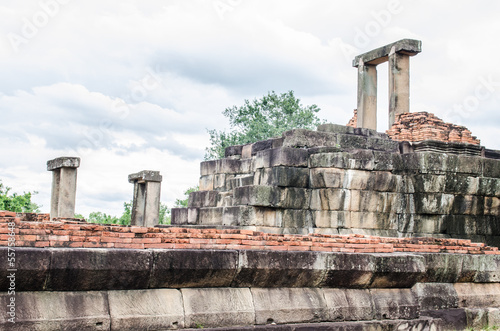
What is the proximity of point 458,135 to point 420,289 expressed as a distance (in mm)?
11611

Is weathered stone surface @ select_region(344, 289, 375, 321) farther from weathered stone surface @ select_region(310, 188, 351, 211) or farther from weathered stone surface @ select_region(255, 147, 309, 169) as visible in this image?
weathered stone surface @ select_region(255, 147, 309, 169)

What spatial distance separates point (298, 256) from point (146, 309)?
2051 millimetres

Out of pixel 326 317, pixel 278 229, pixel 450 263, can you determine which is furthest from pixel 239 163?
pixel 326 317

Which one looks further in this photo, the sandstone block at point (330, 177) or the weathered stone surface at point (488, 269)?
the sandstone block at point (330, 177)

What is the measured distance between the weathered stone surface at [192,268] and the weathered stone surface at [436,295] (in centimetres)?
333

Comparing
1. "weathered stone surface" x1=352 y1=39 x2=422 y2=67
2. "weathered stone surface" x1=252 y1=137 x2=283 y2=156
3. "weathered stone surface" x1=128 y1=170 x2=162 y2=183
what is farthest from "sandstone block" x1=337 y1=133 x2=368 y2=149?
"weathered stone surface" x1=128 y1=170 x2=162 y2=183

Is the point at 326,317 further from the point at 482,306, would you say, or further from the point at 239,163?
the point at 239,163

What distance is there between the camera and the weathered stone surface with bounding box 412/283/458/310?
9.34 meters

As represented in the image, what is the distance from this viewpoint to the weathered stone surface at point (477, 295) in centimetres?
1002

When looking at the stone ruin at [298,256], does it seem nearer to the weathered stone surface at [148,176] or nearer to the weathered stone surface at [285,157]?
the weathered stone surface at [285,157]

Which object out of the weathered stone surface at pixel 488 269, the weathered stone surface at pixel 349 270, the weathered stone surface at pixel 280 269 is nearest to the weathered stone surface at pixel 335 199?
the weathered stone surface at pixel 488 269

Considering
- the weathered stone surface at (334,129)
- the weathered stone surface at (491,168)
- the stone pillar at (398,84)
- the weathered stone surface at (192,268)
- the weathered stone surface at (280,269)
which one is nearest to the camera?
the weathered stone surface at (192,268)

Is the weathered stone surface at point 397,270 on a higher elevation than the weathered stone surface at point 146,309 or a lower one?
higher

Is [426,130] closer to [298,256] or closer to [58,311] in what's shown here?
[298,256]
